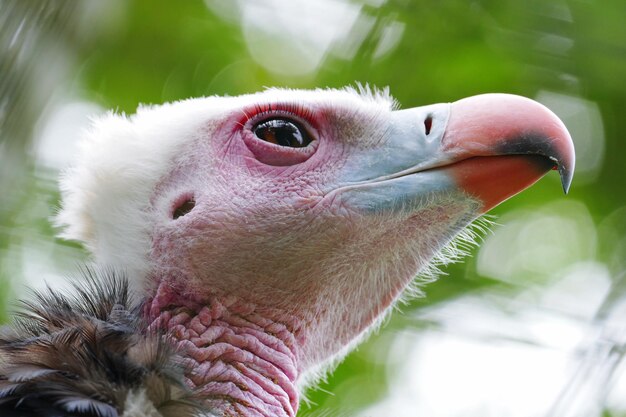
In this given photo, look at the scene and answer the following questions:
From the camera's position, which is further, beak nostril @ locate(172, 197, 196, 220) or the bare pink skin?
beak nostril @ locate(172, 197, 196, 220)

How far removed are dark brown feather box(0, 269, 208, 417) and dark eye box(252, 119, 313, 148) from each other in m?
0.83

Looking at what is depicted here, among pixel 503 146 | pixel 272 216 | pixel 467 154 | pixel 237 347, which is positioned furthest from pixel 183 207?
pixel 503 146

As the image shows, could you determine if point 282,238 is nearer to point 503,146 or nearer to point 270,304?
point 270,304

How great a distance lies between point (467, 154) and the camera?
307 centimetres

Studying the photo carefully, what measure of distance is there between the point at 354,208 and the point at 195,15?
210cm

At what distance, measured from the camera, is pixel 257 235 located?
3.30 meters

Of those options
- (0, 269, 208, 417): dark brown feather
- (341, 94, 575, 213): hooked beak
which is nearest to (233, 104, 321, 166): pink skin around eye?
(341, 94, 575, 213): hooked beak

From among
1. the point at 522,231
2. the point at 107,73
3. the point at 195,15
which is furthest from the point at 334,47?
the point at 522,231

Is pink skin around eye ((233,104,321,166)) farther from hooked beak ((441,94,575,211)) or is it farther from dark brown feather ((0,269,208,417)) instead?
dark brown feather ((0,269,208,417))

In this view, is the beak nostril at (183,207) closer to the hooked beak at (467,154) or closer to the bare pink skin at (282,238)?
the bare pink skin at (282,238)

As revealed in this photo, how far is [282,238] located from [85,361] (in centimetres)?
91

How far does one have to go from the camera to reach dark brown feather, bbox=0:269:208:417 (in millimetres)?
2527

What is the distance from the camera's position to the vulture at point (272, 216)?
3.03 m

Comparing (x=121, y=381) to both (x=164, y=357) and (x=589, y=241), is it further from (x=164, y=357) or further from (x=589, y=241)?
(x=589, y=241)
